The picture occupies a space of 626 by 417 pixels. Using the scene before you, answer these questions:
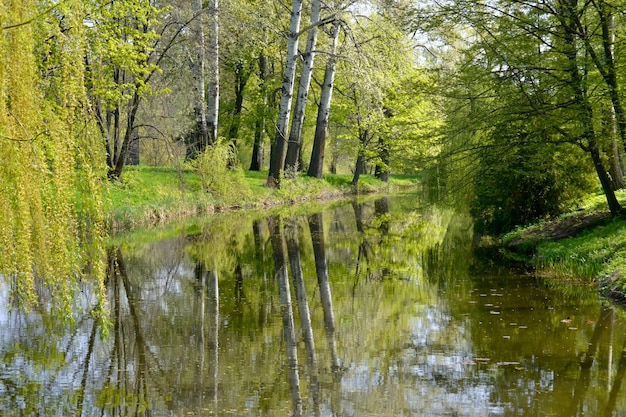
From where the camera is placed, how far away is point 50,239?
6.34 m

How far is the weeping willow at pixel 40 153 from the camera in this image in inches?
226

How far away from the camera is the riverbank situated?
11404 mm

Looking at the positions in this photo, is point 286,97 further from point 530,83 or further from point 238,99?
point 530,83

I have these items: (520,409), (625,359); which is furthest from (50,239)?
(625,359)

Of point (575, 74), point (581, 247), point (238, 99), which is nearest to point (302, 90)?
point (238, 99)

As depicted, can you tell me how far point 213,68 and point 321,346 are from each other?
19.9m

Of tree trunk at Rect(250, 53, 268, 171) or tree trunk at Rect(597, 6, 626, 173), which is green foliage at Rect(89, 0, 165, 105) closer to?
tree trunk at Rect(597, 6, 626, 173)

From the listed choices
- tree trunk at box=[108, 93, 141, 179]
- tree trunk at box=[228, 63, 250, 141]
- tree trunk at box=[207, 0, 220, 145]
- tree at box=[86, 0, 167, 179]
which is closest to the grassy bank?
tree trunk at box=[108, 93, 141, 179]

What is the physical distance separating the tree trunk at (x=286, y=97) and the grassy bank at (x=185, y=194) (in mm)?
746

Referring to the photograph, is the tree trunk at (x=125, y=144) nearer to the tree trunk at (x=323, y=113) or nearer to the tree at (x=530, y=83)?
the tree trunk at (x=323, y=113)

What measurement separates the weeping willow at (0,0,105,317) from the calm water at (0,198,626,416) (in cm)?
105

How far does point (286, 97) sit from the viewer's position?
88.8 feet

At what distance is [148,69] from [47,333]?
12.9 meters

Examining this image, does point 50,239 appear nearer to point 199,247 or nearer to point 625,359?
point 625,359
